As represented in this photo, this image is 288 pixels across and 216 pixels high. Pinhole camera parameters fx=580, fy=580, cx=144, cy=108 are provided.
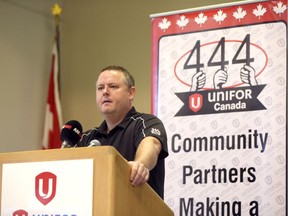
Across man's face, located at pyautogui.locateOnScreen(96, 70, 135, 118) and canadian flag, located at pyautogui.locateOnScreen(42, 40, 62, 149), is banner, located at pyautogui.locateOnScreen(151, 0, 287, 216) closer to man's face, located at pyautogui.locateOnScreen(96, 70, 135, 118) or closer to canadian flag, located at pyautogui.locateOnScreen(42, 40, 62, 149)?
man's face, located at pyautogui.locateOnScreen(96, 70, 135, 118)

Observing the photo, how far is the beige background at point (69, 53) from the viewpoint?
5793 mm

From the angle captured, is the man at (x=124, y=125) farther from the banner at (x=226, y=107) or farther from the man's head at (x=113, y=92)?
the banner at (x=226, y=107)

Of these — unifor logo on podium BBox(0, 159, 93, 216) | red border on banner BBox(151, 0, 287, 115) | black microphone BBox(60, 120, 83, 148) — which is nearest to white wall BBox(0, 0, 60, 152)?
red border on banner BBox(151, 0, 287, 115)

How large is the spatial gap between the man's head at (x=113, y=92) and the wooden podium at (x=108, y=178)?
2.55 feet

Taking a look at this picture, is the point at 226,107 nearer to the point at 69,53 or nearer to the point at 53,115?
the point at 53,115

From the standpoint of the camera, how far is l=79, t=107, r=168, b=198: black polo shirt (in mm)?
2584

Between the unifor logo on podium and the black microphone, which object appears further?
the black microphone

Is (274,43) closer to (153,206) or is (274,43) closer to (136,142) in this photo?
(136,142)

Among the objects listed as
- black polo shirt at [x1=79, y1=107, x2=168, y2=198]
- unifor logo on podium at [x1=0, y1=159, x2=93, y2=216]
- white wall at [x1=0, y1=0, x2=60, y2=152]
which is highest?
white wall at [x1=0, y1=0, x2=60, y2=152]

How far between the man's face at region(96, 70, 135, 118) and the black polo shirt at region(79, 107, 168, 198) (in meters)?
0.08

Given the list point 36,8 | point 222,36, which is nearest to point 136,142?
point 222,36

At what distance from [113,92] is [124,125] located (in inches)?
6.5

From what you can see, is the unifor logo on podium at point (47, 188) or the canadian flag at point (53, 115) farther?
the canadian flag at point (53, 115)

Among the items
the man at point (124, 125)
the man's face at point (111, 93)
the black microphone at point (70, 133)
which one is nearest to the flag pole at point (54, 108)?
the man at point (124, 125)
